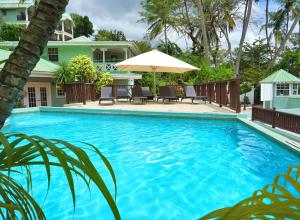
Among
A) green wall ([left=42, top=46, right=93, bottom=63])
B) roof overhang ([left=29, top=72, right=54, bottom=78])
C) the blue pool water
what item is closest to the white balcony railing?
green wall ([left=42, top=46, right=93, bottom=63])

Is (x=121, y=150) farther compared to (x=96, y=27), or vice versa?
(x=96, y=27)

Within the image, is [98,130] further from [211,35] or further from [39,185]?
[211,35]

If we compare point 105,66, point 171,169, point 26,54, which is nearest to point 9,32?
point 105,66

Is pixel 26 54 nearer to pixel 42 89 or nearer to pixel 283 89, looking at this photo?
pixel 283 89

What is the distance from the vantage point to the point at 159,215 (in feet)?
10.9

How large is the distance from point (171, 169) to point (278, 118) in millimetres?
4561

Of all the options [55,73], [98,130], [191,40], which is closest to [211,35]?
[191,40]

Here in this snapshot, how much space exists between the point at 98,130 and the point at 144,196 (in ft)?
17.4

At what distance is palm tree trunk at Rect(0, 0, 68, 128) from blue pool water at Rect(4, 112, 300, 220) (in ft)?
1.65

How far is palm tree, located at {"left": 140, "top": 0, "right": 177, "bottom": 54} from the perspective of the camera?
28.7m

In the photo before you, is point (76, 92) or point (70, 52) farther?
point (70, 52)

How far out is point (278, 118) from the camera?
307 inches

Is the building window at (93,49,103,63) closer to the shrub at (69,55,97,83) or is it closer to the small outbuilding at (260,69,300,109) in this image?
the shrub at (69,55,97,83)

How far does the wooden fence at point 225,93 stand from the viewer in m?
10.5
